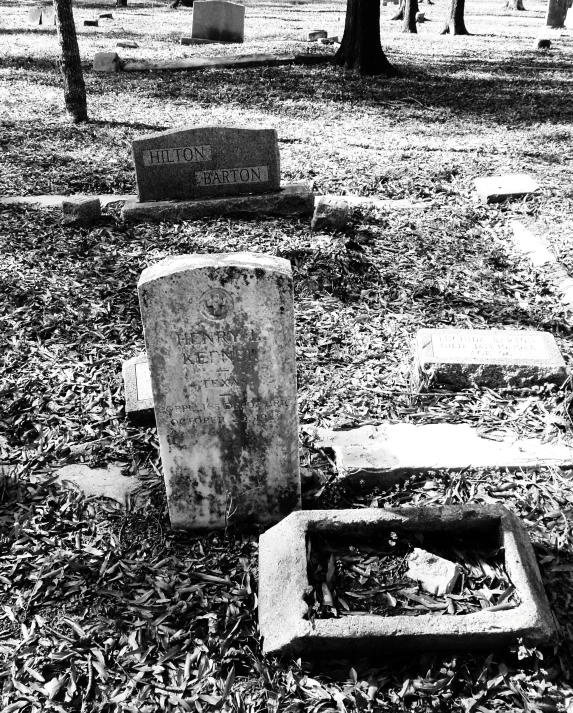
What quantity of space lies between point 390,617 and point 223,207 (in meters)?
5.69

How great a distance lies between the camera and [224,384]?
10.5ft

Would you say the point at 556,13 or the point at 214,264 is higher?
the point at 556,13

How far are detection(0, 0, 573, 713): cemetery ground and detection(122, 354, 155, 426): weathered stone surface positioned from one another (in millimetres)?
109

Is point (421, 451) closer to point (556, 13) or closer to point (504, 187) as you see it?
point (504, 187)

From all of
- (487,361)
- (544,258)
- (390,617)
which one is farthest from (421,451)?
(544,258)

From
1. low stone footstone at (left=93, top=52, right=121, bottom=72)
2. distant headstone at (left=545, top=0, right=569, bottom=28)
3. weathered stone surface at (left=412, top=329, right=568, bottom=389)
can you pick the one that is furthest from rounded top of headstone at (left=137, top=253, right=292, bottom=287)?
distant headstone at (left=545, top=0, right=569, bottom=28)

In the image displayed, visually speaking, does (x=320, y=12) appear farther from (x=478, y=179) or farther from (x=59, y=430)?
(x=59, y=430)

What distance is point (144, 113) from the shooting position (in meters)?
12.4

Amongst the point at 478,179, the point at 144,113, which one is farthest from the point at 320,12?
the point at 478,179

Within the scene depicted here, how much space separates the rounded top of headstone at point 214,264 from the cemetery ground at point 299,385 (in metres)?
1.38

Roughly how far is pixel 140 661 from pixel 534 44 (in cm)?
2295

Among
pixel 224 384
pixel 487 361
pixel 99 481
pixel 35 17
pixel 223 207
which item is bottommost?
pixel 99 481

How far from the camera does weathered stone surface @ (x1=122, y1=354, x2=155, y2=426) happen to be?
172 inches

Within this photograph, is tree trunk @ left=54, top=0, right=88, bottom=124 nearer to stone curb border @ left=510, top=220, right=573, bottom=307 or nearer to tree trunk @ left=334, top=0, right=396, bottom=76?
tree trunk @ left=334, top=0, right=396, bottom=76
